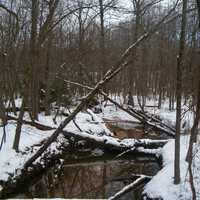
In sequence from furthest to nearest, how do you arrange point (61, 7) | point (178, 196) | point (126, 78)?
point (126, 78), point (61, 7), point (178, 196)

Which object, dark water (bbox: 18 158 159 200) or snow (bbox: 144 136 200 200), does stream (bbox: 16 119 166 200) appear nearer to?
dark water (bbox: 18 158 159 200)

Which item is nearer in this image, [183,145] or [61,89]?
[183,145]

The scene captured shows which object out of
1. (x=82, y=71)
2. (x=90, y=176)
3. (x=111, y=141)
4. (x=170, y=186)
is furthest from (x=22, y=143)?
(x=82, y=71)

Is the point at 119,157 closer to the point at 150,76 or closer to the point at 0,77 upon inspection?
the point at 0,77

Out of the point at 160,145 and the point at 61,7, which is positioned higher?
the point at 61,7

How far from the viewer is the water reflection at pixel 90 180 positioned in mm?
12086

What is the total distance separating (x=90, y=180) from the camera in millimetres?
13602

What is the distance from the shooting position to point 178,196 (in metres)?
9.41

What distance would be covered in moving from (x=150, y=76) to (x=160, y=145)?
31281 mm

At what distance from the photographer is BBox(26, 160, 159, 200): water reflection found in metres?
12.1

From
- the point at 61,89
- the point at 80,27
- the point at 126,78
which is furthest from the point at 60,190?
the point at 126,78

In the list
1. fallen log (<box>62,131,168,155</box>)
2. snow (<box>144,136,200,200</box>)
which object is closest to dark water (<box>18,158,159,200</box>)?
fallen log (<box>62,131,168,155</box>)

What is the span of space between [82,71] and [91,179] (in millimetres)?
15948

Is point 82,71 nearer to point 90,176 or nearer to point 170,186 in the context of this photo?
point 90,176
